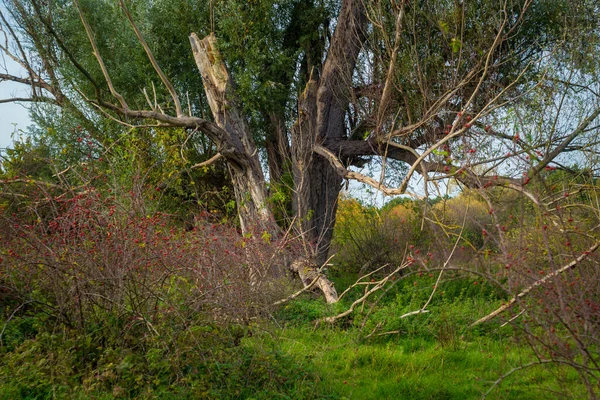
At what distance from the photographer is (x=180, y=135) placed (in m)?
13.2

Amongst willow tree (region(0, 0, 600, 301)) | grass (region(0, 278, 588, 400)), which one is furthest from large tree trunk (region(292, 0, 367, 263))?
grass (region(0, 278, 588, 400))

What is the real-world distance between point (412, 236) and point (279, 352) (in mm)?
8344

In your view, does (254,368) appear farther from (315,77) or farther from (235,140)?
(315,77)

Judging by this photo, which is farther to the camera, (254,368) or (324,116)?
(324,116)

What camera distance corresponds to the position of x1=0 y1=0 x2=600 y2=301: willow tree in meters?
10.8

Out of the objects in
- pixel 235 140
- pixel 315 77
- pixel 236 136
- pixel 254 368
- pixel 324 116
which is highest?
A: pixel 315 77

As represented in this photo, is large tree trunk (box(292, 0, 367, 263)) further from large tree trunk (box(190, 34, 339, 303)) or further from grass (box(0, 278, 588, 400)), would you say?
grass (box(0, 278, 588, 400))

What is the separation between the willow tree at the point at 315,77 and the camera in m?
10.8

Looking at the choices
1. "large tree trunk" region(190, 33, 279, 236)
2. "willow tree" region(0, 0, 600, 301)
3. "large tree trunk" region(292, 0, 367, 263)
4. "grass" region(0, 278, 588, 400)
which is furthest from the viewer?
"large tree trunk" region(190, 33, 279, 236)

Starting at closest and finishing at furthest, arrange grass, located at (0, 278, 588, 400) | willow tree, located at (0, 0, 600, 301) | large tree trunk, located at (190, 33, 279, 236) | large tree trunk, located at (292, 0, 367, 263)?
grass, located at (0, 278, 588, 400) → willow tree, located at (0, 0, 600, 301) → large tree trunk, located at (292, 0, 367, 263) → large tree trunk, located at (190, 33, 279, 236)

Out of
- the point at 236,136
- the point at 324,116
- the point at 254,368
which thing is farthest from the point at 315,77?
the point at 254,368

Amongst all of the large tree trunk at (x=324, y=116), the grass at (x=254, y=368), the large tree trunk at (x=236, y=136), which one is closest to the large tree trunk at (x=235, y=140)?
the large tree trunk at (x=236, y=136)

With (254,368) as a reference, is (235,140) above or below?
above

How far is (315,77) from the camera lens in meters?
14.3
